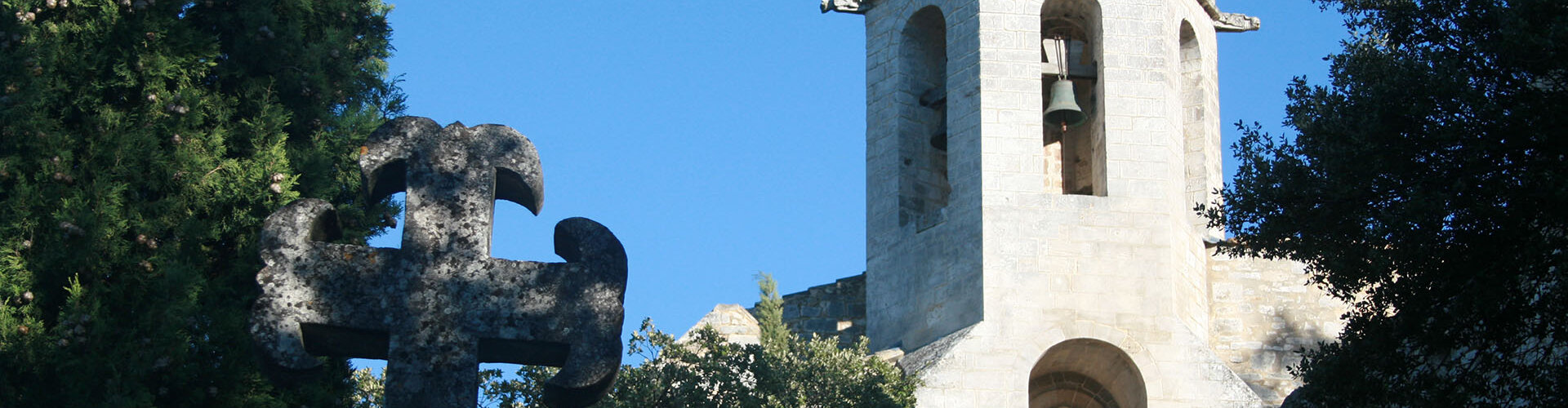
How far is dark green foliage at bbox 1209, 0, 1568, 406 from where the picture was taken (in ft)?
37.4

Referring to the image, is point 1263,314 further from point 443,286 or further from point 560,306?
point 443,286

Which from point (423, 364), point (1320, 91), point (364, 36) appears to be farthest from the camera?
point (364, 36)

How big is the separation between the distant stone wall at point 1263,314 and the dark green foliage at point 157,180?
12.2 meters

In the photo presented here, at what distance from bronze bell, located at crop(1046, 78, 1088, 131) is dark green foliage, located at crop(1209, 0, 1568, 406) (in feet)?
36.5

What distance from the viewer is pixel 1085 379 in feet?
77.7

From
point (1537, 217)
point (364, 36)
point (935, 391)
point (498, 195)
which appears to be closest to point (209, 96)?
point (364, 36)

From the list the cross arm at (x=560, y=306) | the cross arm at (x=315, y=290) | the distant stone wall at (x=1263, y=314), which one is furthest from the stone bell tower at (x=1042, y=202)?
the cross arm at (x=315, y=290)

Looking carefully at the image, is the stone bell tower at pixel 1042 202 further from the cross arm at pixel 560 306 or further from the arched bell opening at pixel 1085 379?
the cross arm at pixel 560 306

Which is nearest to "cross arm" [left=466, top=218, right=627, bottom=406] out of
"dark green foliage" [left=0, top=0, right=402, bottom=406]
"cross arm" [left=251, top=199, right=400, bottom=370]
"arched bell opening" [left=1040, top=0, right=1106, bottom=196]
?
"cross arm" [left=251, top=199, right=400, bottom=370]

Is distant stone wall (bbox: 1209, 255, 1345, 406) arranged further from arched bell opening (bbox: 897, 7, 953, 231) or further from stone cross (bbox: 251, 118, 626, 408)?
stone cross (bbox: 251, 118, 626, 408)

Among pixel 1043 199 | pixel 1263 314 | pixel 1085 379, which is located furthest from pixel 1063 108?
pixel 1263 314

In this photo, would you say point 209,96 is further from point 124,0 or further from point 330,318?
point 330,318

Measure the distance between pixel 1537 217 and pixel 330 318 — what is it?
5.41 m

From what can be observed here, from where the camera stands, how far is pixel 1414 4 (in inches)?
505
